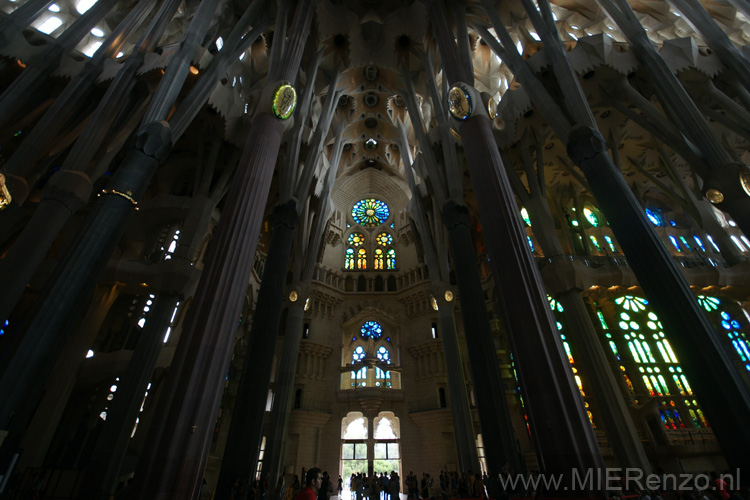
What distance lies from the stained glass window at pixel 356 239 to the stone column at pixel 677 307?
60.6 ft

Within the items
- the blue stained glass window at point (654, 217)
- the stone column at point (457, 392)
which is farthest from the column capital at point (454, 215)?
the blue stained glass window at point (654, 217)

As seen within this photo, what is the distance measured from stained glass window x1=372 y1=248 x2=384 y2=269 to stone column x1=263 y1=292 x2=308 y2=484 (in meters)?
8.91

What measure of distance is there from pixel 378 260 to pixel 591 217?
1380cm

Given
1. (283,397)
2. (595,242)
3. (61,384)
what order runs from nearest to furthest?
(61,384)
(283,397)
(595,242)

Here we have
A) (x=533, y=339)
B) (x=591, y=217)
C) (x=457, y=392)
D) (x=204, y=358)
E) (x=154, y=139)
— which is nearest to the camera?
(x=204, y=358)

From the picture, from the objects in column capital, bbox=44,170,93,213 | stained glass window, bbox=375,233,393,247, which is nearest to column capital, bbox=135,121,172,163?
column capital, bbox=44,170,93,213

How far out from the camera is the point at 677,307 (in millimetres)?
7438

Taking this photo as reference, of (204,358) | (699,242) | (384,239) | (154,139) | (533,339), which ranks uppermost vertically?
(384,239)

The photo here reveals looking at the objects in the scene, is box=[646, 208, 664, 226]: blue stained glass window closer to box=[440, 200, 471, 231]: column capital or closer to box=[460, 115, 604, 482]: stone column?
box=[440, 200, 471, 231]: column capital

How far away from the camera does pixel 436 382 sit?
19656 millimetres

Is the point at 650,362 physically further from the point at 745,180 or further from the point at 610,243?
the point at 745,180

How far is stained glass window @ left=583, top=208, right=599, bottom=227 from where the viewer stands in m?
19.5

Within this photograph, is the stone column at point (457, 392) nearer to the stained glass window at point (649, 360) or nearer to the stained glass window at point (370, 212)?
the stained glass window at point (649, 360)

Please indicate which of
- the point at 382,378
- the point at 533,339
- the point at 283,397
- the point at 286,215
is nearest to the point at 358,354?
the point at 382,378
